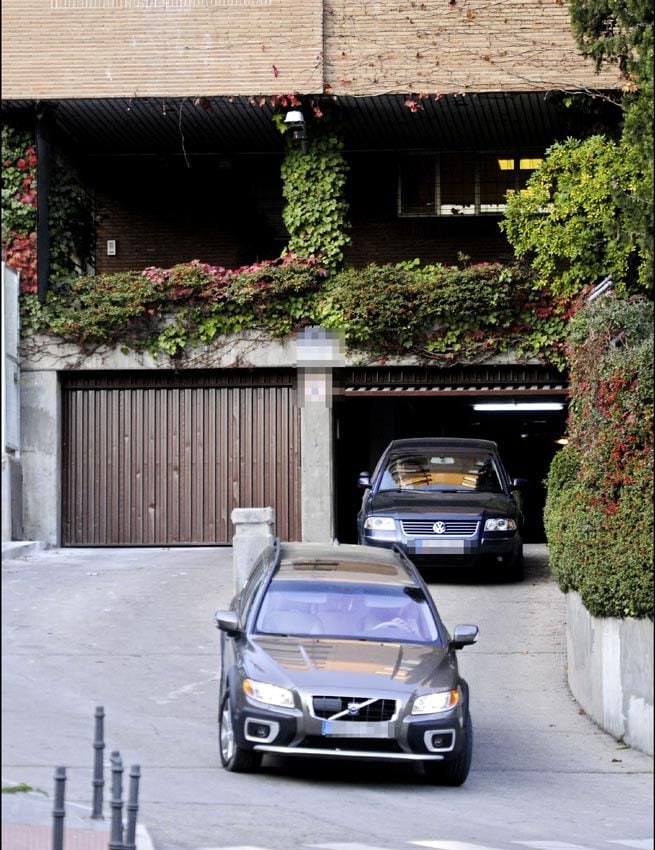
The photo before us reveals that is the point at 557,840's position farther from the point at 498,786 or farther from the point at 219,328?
the point at 219,328

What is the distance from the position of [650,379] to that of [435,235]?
12191 mm

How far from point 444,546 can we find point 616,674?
5885 millimetres

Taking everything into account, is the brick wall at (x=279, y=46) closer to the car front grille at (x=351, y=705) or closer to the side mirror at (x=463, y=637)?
the side mirror at (x=463, y=637)

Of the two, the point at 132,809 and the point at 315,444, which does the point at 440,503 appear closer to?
the point at 315,444

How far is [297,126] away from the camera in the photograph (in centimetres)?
2200

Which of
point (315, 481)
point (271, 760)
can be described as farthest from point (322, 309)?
point (271, 760)

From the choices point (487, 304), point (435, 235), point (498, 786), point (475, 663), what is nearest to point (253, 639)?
point (498, 786)

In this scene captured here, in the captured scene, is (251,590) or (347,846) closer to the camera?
(347,846)

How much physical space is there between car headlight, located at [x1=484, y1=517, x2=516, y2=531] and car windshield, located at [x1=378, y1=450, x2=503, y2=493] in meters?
0.84

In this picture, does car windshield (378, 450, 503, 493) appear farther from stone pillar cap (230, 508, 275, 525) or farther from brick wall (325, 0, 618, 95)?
brick wall (325, 0, 618, 95)

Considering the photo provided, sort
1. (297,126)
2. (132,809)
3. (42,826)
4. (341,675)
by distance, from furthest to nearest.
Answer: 1. (297,126)
2. (341,675)
3. (132,809)
4. (42,826)

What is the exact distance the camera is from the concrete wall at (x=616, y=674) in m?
11.7

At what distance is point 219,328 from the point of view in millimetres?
22016

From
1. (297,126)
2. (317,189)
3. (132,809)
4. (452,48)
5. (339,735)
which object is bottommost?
(339,735)
